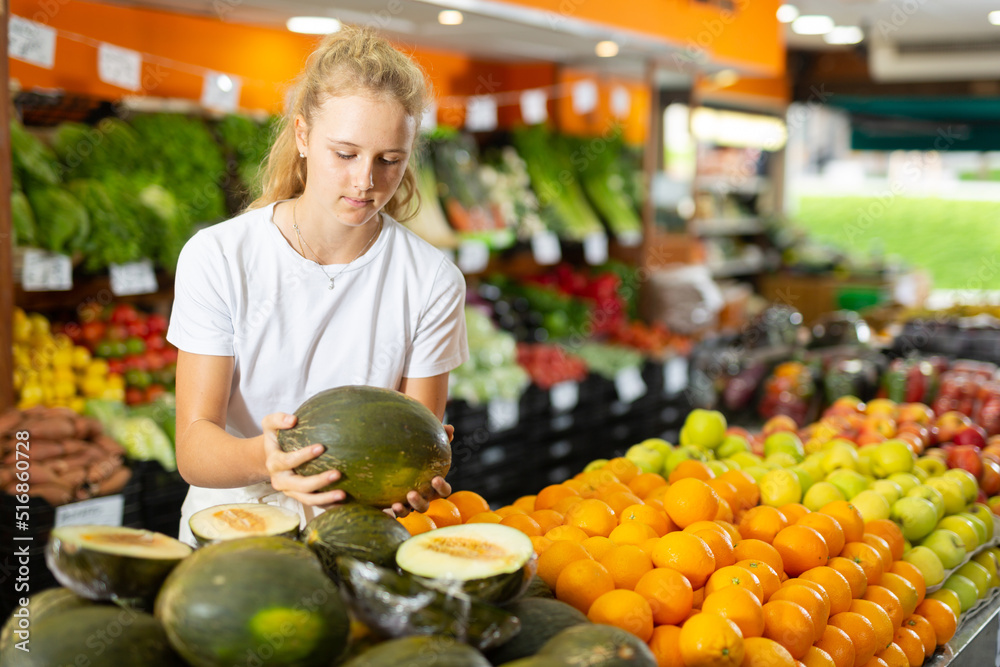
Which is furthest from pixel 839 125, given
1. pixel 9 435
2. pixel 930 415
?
pixel 9 435

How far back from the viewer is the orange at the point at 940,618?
65.1 inches

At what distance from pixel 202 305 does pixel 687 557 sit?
921 mm

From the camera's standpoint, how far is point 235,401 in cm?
162

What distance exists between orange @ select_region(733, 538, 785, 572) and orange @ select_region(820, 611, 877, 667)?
0.12 metres

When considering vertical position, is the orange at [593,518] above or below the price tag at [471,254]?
below

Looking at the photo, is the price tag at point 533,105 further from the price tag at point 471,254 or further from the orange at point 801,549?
the orange at point 801,549

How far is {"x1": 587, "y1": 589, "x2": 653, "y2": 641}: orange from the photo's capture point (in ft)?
3.76

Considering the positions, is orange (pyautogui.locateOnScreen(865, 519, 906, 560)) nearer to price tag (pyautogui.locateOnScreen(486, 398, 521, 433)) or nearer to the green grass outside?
price tag (pyautogui.locateOnScreen(486, 398, 521, 433))

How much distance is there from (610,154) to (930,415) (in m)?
3.25

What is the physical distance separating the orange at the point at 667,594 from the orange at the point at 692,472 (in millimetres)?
506

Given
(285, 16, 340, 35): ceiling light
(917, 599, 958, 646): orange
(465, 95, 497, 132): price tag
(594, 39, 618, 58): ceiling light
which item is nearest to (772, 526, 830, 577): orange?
(917, 599, 958, 646): orange

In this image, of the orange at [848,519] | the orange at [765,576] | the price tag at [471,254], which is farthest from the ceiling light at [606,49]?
the orange at [765,576]

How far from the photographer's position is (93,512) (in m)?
2.48

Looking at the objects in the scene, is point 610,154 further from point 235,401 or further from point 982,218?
point 982,218
